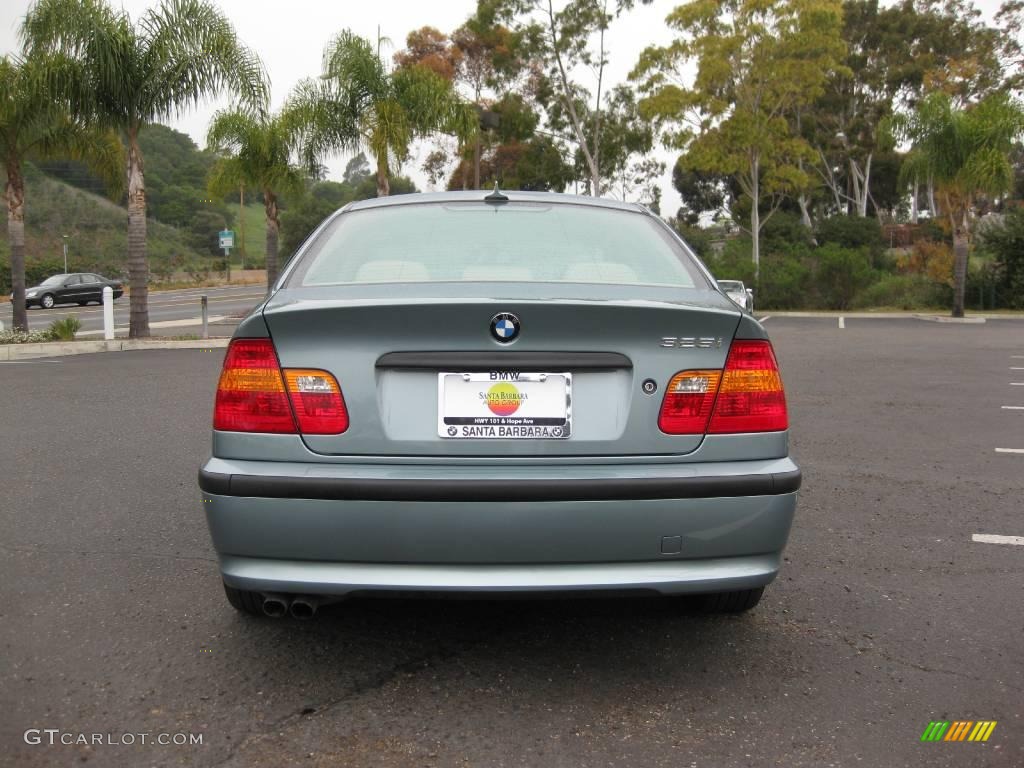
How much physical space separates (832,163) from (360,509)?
178 feet

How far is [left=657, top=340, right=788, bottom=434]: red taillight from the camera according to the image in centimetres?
270

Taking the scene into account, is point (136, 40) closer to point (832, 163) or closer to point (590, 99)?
point (590, 99)

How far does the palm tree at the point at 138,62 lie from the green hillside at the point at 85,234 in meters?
43.5

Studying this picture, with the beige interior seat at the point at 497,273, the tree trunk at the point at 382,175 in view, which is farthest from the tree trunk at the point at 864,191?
the beige interior seat at the point at 497,273

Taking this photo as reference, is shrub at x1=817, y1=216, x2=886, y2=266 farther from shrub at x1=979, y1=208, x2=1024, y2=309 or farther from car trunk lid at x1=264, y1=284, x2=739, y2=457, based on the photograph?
car trunk lid at x1=264, y1=284, x2=739, y2=457

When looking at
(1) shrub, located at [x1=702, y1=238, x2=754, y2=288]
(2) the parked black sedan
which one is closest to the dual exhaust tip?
(1) shrub, located at [x1=702, y1=238, x2=754, y2=288]

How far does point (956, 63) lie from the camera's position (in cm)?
4094

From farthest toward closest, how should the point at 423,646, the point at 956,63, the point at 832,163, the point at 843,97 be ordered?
the point at 832,163, the point at 843,97, the point at 956,63, the point at 423,646

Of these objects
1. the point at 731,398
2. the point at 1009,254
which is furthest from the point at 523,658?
the point at 1009,254

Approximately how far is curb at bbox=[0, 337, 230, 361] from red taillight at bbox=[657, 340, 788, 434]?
15.1m

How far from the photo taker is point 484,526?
256 cm

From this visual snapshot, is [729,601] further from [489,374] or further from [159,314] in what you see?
[159,314]

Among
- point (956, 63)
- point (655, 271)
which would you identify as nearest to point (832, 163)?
point (956, 63)

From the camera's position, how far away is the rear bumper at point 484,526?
8.39ft
